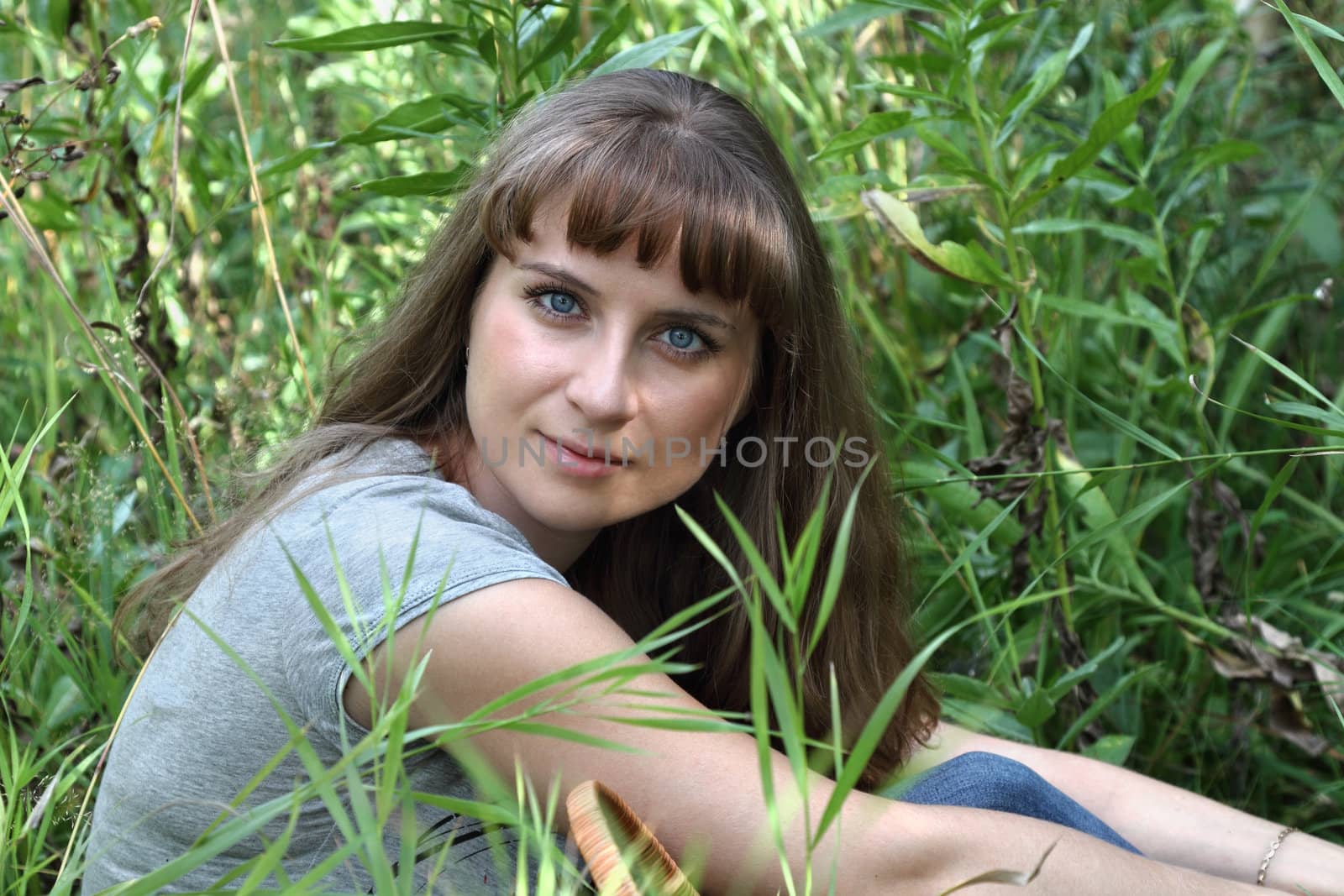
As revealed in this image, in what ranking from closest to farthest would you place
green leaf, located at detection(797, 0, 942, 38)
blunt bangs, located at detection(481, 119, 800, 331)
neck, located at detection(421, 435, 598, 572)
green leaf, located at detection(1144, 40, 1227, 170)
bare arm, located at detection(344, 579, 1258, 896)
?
bare arm, located at detection(344, 579, 1258, 896)
blunt bangs, located at detection(481, 119, 800, 331)
neck, located at detection(421, 435, 598, 572)
green leaf, located at detection(1144, 40, 1227, 170)
green leaf, located at detection(797, 0, 942, 38)

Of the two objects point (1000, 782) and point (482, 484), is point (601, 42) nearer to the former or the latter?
point (482, 484)

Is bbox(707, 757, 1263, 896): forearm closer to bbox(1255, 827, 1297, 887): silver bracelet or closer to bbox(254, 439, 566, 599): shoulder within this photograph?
bbox(254, 439, 566, 599): shoulder

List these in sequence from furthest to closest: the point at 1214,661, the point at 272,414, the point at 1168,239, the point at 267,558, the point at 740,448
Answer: the point at 1168,239, the point at 272,414, the point at 1214,661, the point at 740,448, the point at 267,558

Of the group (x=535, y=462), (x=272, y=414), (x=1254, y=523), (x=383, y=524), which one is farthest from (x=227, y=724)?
(x=1254, y=523)

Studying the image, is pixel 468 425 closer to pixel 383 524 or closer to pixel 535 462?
pixel 535 462

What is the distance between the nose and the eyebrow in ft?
0.16

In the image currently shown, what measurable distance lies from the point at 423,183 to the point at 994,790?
33.9 inches

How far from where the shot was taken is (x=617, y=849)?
0.75m

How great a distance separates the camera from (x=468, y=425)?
1.38 meters

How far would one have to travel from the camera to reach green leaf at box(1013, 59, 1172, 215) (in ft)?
4.58

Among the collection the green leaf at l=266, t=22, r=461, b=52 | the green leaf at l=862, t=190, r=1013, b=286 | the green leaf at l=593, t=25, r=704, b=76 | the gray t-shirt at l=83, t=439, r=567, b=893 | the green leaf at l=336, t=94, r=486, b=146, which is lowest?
the gray t-shirt at l=83, t=439, r=567, b=893

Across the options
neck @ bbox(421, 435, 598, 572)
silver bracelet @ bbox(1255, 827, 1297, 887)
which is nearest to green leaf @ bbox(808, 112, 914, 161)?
neck @ bbox(421, 435, 598, 572)

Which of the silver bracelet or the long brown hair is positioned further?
the silver bracelet

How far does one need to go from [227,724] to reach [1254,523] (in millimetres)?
883
